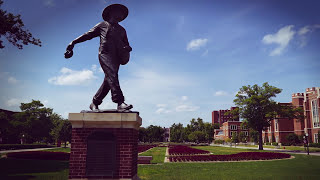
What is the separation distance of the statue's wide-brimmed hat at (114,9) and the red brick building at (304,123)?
165ft

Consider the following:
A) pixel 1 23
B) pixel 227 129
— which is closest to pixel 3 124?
pixel 1 23

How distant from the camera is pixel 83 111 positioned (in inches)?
223

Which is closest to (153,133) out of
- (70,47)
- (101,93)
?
(101,93)

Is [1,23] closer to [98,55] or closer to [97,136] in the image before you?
[98,55]

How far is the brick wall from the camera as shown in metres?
5.18

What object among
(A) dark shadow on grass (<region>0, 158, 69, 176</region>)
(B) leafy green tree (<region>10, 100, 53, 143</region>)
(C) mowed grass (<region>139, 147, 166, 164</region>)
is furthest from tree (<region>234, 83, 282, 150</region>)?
(B) leafy green tree (<region>10, 100, 53, 143</region>)

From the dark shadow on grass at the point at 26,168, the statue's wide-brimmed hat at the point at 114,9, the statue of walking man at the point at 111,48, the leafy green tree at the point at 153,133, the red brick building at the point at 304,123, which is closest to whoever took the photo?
the statue of walking man at the point at 111,48

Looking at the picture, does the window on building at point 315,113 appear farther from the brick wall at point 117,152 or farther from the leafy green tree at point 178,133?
the brick wall at point 117,152

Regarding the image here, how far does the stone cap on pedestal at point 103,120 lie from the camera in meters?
5.33

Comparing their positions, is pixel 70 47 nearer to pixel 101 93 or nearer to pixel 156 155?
pixel 101 93

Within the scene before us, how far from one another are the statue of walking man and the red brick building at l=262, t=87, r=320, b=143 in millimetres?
50397

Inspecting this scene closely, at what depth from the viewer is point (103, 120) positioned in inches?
210

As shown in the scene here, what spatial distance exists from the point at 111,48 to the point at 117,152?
106 inches

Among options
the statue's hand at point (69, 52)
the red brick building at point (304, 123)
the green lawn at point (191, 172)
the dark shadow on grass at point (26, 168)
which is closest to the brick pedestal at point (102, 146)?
the statue's hand at point (69, 52)
